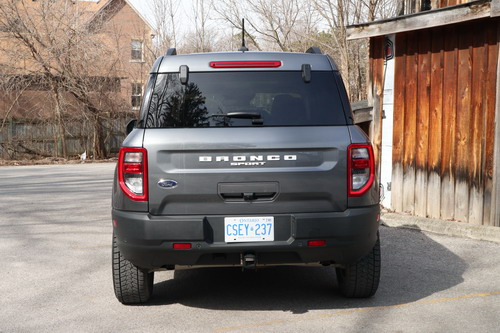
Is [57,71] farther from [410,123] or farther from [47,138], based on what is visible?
[410,123]

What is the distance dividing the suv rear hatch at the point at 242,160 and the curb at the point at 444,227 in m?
3.96

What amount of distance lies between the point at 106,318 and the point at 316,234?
1.71m

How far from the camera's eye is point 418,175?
9.23 m

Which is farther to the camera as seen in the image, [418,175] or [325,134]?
[418,175]

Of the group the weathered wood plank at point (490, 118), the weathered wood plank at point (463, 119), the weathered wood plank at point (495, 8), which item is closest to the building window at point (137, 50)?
the weathered wood plank at point (463, 119)

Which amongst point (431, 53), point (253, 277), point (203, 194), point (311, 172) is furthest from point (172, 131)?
point (431, 53)

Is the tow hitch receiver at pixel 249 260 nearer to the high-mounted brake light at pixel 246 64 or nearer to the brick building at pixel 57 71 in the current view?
the high-mounted brake light at pixel 246 64

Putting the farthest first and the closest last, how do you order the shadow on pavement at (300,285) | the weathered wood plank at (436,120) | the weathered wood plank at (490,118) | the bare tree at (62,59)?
the bare tree at (62,59)
the weathered wood plank at (436,120)
the weathered wood plank at (490,118)
the shadow on pavement at (300,285)

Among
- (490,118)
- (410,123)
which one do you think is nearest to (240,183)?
(490,118)

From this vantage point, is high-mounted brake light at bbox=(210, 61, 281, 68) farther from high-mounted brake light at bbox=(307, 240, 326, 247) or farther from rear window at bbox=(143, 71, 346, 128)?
high-mounted brake light at bbox=(307, 240, 326, 247)

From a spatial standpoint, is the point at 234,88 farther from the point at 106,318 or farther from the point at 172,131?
the point at 106,318

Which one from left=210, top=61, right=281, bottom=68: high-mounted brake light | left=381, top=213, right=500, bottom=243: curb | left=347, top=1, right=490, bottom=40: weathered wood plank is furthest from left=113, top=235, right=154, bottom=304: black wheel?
left=347, top=1, right=490, bottom=40: weathered wood plank

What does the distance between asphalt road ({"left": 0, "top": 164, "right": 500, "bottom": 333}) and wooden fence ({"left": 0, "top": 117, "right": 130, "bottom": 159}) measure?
18154 millimetres

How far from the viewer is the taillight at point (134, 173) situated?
175 inches
